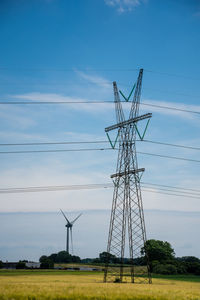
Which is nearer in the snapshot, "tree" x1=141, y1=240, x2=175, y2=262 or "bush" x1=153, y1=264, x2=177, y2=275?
"bush" x1=153, y1=264, x2=177, y2=275

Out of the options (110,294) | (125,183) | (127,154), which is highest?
(127,154)

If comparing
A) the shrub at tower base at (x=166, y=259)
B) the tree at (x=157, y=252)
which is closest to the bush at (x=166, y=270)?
the shrub at tower base at (x=166, y=259)

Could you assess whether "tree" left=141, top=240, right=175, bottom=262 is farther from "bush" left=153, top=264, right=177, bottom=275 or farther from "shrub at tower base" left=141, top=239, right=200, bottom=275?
"bush" left=153, top=264, right=177, bottom=275

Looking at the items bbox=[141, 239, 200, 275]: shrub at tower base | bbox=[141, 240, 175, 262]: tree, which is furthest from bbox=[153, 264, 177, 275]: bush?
bbox=[141, 240, 175, 262]: tree

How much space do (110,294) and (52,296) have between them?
19.3ft

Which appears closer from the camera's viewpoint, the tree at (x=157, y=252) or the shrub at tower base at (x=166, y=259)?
the shrub at tower base at (x=166, y=259)

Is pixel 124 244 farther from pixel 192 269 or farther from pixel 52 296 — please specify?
pixel 192 269

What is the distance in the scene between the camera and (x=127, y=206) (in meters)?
57.7

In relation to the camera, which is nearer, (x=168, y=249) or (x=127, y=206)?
(x=127, y=206)

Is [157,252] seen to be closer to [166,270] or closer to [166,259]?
[166,259]

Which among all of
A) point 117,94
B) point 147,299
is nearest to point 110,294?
point 147,299

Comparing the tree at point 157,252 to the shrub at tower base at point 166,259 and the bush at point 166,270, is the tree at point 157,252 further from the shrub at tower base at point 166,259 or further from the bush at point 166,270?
the bush at point 166,270

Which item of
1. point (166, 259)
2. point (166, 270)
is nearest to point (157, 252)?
point (166, 259)

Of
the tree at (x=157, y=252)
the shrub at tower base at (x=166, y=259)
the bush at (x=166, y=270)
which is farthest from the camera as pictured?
the tree at (x=157, y=252)
